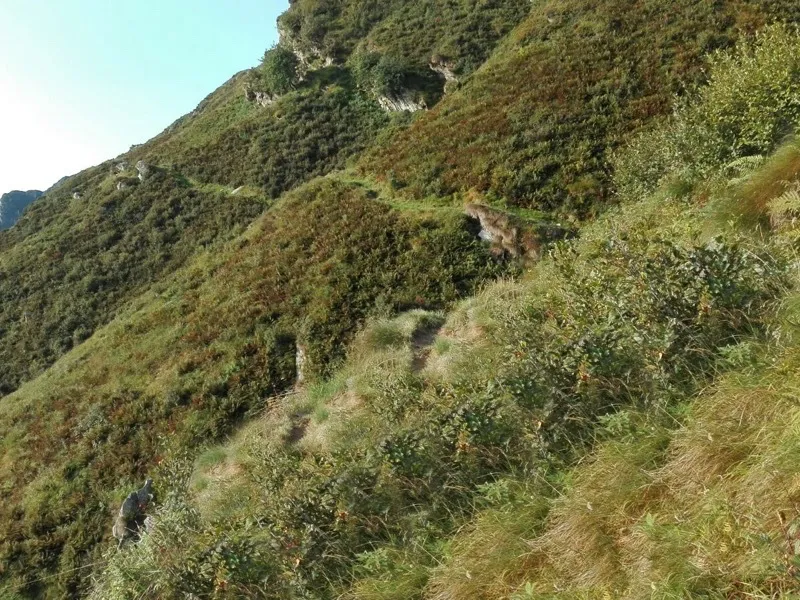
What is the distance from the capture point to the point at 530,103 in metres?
25.5

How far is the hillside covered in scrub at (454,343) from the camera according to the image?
337cm

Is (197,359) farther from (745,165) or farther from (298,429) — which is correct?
(745,165)

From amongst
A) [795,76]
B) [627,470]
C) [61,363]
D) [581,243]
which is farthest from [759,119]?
[61,363]

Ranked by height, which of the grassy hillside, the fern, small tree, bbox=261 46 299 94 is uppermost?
small tree, bbox=261 46 299 94

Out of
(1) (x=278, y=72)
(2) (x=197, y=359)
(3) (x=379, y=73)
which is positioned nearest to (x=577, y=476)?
(2) (x=197, y=359)

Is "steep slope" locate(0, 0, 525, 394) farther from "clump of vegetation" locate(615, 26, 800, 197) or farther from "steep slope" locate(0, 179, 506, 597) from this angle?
"clump of vegetation" locate(615, 26, 800, 197)

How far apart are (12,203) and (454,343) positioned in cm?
21484

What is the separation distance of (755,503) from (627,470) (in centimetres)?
91

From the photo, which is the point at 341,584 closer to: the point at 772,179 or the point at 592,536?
the point at 592,536

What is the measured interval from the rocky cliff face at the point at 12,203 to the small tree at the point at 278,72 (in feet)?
526

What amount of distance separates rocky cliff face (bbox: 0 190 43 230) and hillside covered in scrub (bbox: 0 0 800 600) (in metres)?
159

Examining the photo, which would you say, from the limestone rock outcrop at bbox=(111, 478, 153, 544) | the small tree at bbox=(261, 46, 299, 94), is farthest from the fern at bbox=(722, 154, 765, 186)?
the small tree at bbox=(261, 46, 299, 94)

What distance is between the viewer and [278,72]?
4559cm

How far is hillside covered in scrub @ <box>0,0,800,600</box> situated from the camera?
133 inches
